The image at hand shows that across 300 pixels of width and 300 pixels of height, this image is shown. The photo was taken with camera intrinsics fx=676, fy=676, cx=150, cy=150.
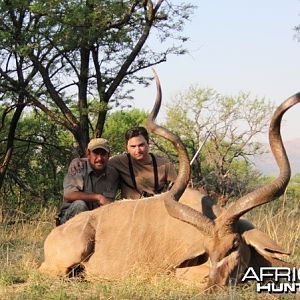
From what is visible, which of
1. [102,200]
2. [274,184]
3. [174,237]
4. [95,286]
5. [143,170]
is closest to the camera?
[274,184]

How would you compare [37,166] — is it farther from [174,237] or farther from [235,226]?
[235,226]

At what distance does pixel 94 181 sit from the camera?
545 centimetres

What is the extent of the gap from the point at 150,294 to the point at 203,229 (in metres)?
0.49

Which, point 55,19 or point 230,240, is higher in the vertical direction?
point 55,19

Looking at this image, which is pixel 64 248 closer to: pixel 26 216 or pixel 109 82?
pixel 26 216

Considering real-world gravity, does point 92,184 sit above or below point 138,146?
below

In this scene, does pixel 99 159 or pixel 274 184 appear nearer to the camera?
pixel 274 184

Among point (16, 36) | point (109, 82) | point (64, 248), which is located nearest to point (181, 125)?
point (109, 82)

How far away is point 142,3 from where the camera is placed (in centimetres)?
1029

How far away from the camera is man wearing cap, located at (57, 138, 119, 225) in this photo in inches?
208

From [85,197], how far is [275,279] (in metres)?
1.87

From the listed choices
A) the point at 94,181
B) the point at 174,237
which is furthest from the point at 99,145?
the point at 174,237

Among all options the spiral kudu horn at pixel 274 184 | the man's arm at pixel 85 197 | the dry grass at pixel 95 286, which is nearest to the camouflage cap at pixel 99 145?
the man's arm at pixel 85 197

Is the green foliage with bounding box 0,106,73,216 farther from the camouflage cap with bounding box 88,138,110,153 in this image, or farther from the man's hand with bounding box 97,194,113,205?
the man's hand with bounding box 97,194,113,205
